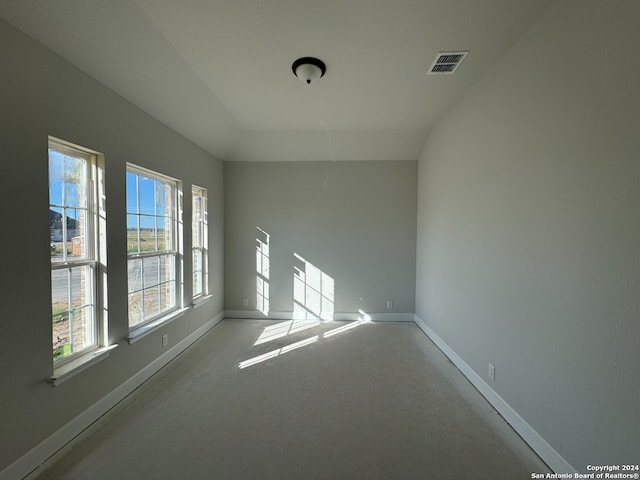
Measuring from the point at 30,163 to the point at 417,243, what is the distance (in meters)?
4.25

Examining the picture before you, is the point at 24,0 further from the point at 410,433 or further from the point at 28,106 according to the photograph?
the point at 410,433

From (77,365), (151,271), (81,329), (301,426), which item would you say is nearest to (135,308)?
(151,271)

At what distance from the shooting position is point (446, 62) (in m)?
2.14

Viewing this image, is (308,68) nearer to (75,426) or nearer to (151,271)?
(151,271)

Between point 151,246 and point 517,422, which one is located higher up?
point 151,246

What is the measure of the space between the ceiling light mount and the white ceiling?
0.21 feet

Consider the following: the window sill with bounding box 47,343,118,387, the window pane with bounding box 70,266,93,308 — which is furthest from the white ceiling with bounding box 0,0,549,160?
the window sill with bounding box 47,343,118,387

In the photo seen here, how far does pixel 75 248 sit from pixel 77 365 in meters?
0.82

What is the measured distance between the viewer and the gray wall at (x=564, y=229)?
117 cm

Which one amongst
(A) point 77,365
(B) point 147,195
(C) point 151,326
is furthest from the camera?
(B) point 147,195

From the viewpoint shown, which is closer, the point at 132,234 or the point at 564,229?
the point at 564,229

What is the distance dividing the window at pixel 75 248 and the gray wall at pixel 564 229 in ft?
10.4

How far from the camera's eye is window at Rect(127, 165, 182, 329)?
2.43m

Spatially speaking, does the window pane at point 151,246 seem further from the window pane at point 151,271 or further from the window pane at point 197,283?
the window pane at point 197,283
